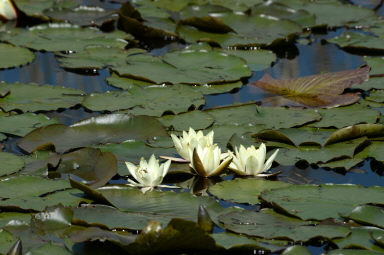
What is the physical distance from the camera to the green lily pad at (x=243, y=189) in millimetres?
2904

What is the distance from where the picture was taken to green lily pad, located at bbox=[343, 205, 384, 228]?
8.65ft

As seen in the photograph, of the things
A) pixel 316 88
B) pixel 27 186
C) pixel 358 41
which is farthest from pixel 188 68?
pixel 27 186

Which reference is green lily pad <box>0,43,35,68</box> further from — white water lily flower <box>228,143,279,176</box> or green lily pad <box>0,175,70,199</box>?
white water lily flower <box>228,143,279,176</box>

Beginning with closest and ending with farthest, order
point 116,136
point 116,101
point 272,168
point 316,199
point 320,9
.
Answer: point 316,199 → point 272,168 → point 116,136 → point 116,101 → point 320,9

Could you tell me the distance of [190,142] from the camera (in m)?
3.10

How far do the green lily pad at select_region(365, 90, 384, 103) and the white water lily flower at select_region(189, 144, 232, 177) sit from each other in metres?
1.31

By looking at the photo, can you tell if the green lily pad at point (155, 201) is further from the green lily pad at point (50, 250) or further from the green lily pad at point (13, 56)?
the green lily pad at point (13, 56)

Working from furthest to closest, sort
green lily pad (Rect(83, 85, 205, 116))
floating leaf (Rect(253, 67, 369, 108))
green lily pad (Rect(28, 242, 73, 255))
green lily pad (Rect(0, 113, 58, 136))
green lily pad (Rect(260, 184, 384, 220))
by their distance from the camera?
floating leaf (Rect(253, 67, 369, 108)) < green lily pad (Rect(83, 85, 205, 116)) < green lily pad (Rect(0, 113, 58, 136)) < green lily pad (Rect(260, 184, 384, 220)) < green lily pad (Rect(28, 242, 73, 255))

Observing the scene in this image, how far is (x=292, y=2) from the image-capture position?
20.2 ft

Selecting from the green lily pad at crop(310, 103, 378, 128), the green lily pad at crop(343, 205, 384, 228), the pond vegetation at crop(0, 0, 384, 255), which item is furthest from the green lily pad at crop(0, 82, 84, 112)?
the green lily pad at crop(343, 205, 384, 228)

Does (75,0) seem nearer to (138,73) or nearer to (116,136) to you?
(138,73)

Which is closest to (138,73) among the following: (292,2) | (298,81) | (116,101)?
(116,101)

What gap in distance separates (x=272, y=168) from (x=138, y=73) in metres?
1.41

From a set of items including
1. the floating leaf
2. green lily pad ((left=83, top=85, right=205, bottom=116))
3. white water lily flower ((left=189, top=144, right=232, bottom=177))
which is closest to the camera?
white water lily flower ((left=189, top=144, right=232, bottom=177))
